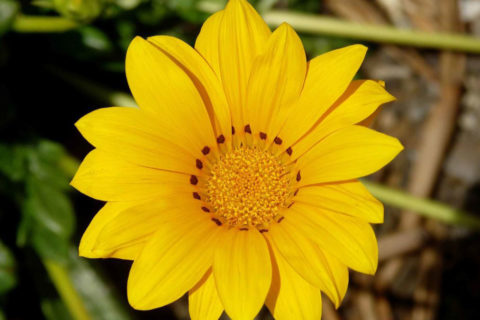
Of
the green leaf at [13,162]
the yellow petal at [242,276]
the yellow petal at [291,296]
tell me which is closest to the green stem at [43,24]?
the green leaf at [13,162]

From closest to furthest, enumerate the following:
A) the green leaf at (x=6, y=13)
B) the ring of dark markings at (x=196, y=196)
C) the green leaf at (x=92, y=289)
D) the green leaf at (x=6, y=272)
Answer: the ring of dark markings at (x=196, y=196) → the green leaf at (x=6, y=13) → the green leaf at (x=6, y=272) → the green leaf at (x=92, y=289)

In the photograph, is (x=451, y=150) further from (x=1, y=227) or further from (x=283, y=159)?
(x=1, y=227)

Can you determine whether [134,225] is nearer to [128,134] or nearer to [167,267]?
[167,267]

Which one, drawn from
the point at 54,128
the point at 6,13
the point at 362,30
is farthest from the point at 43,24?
the point at 362,30

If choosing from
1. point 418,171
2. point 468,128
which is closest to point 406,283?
point 418,171

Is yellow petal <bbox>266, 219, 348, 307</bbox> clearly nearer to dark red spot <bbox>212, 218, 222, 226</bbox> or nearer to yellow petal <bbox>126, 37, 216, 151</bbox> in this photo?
dark red spot <bbox>212, 218, 222, 226</bbox>

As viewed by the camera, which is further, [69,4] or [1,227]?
[1,227]

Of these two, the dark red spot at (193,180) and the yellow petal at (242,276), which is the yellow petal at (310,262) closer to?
the yellow petal at (242,276)

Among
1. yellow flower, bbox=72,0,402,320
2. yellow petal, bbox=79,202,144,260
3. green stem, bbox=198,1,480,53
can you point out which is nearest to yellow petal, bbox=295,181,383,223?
yellow flower, bbox=72,0,402,320
